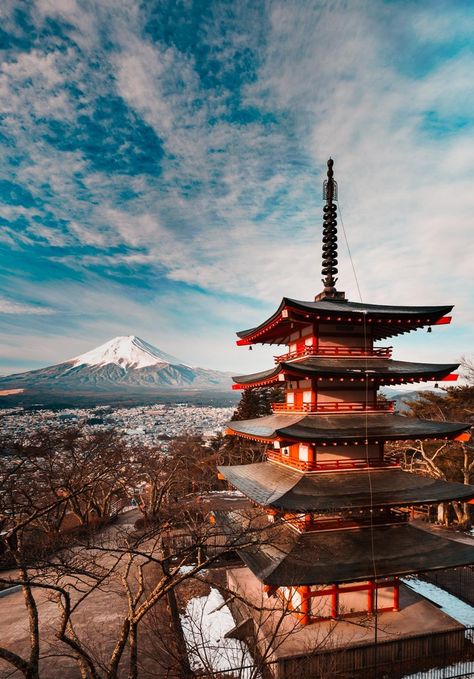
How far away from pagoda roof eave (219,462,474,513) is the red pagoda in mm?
42

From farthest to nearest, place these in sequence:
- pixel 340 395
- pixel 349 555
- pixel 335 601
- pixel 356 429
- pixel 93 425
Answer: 1. pixel 93 425
2. pixel 340 395
3. pixel 356 429
4. pixel 335 601
5. pixel 349 555

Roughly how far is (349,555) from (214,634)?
21.9ft

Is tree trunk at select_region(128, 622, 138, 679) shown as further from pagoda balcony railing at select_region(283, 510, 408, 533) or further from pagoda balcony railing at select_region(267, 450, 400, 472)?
pagoda balcony railing at select_region(267, 450, 400, 472)

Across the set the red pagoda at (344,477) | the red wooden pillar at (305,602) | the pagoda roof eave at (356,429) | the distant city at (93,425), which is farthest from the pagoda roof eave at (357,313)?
the distant city at (93,425)

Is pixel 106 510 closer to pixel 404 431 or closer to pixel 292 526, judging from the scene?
pixel 292 526

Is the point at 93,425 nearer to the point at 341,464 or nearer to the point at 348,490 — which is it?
the point at 341,464

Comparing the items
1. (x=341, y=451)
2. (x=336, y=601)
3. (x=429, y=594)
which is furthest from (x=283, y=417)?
(x=429, y=594)

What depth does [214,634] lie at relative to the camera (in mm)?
14484

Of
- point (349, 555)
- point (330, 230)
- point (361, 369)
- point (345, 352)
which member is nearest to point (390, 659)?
point (349, 555)

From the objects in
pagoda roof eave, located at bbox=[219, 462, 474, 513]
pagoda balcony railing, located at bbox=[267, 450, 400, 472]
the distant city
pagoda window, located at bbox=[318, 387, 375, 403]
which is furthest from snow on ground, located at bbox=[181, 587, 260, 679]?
the distant city

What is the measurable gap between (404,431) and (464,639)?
7.75 m

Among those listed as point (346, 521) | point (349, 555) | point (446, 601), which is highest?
point (346, 521)

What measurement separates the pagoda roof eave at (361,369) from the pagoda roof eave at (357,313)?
1582mm

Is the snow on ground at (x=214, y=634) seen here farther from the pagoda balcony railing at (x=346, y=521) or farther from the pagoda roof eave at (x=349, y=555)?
the pagoda balcony railing at (x=346, y=521)
